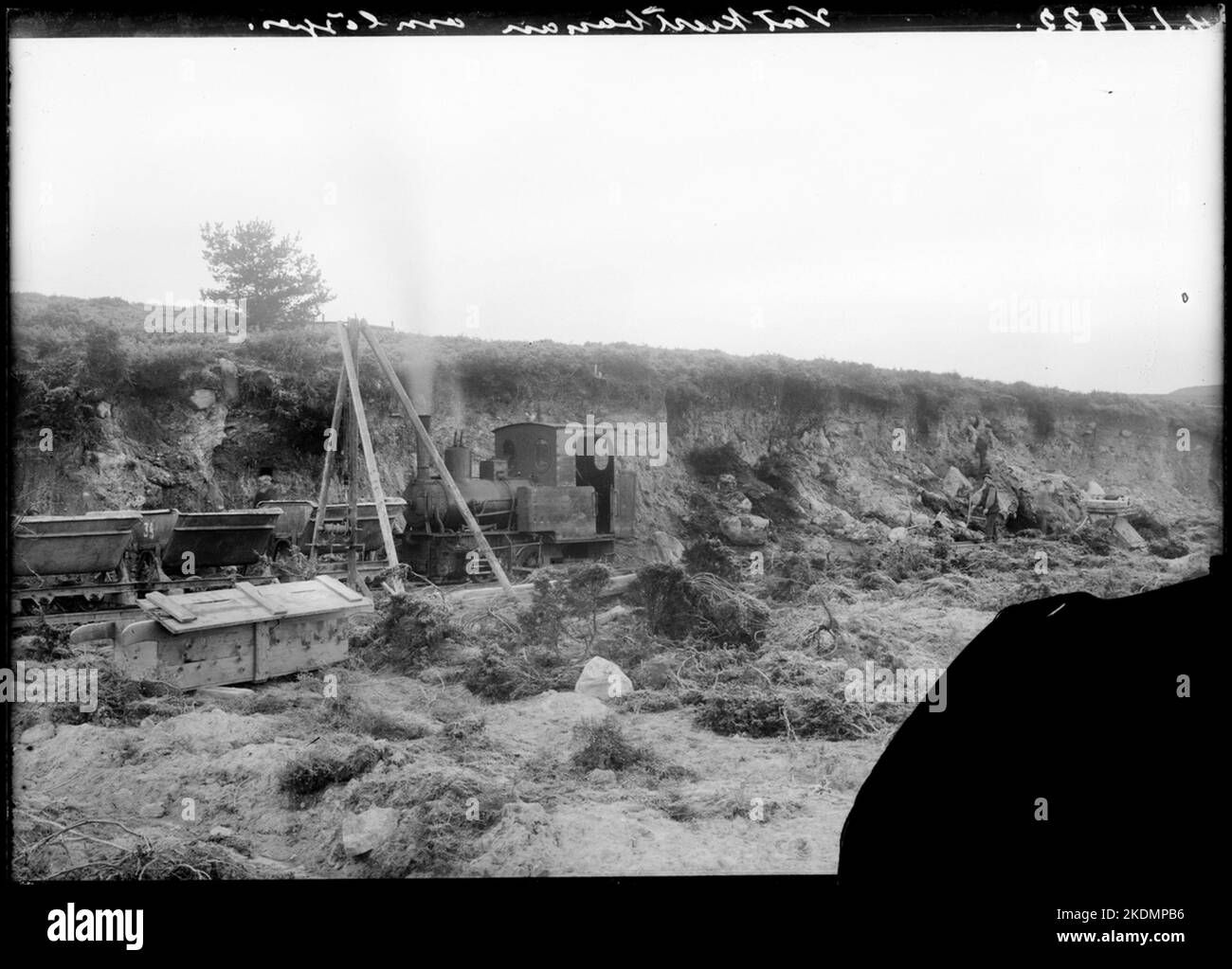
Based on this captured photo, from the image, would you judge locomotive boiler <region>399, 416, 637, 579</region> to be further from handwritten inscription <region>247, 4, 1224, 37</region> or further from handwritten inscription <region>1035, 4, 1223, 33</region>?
handwritten inscription <region>1035, 4, 1223, 33</region>

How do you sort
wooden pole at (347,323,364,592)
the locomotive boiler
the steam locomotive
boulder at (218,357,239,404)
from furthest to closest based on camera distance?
1. the locomotive boiler
2. wooden pole at (347,323,364,592)
3. boulder at (218,357,239,404)
4. the steam locomotive

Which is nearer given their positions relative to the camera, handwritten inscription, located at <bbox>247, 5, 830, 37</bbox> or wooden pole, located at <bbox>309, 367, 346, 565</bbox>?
handwritten inscription, located at <bbox>247, 5, 830, 37</bbox>

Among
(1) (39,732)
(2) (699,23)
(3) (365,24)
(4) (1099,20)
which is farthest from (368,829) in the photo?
(4) (1099,20)

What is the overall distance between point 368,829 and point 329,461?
Answer: 1737 millimetres

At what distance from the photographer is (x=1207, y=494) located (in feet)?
14.9

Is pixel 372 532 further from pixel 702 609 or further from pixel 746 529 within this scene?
pixel 746 529

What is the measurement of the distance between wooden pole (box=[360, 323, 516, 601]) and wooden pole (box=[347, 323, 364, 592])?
0.76 feet

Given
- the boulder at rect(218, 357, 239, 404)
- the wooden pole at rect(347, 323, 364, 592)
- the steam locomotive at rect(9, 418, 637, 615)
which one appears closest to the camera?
the steam locomotive at rect(9, 418, 637, 615)

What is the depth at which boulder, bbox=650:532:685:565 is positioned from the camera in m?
4.59

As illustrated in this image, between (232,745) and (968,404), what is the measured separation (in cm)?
394

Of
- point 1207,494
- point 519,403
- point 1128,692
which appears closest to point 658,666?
point 519,403

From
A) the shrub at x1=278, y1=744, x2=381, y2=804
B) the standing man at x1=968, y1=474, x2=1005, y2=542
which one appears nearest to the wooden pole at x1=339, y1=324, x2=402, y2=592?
the shrub at x1=278, y1=744, x2=381, y2=804
